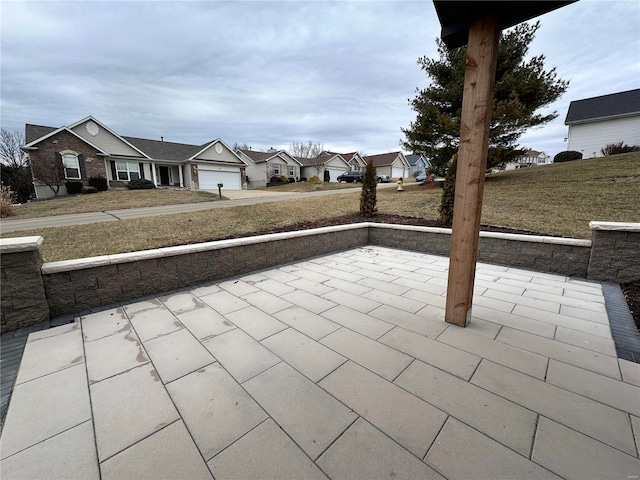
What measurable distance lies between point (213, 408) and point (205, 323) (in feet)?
3.98

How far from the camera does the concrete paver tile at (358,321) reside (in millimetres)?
2619

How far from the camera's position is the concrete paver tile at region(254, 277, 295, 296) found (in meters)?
3.61

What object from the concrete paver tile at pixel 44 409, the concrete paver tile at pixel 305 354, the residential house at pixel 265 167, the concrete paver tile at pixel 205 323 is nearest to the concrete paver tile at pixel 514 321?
the concrete paver tile at pixel 305 354

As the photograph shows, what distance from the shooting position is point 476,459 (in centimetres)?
135

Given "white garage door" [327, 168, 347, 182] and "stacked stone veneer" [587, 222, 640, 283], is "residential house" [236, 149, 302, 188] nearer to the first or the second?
"white garage door" [327, 168, 347, 182]

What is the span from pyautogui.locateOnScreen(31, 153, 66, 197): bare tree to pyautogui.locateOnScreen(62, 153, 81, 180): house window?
43cm

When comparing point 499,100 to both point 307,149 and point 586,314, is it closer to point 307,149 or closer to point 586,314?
point 586,314

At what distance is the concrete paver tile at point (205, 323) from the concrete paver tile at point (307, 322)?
1.79 feet

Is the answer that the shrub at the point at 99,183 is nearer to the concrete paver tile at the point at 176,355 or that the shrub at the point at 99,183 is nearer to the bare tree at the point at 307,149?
the concrete paver tile at the point at 176,355

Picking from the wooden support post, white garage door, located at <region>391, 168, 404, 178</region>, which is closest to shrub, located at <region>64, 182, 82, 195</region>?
the wooden support post

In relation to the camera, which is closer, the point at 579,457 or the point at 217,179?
the point at 579,457

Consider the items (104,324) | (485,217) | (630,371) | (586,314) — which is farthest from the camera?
(485,217)

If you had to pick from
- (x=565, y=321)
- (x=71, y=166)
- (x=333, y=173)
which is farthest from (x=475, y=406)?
(x=333, y=173)

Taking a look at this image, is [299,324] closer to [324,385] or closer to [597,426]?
[324,385]
